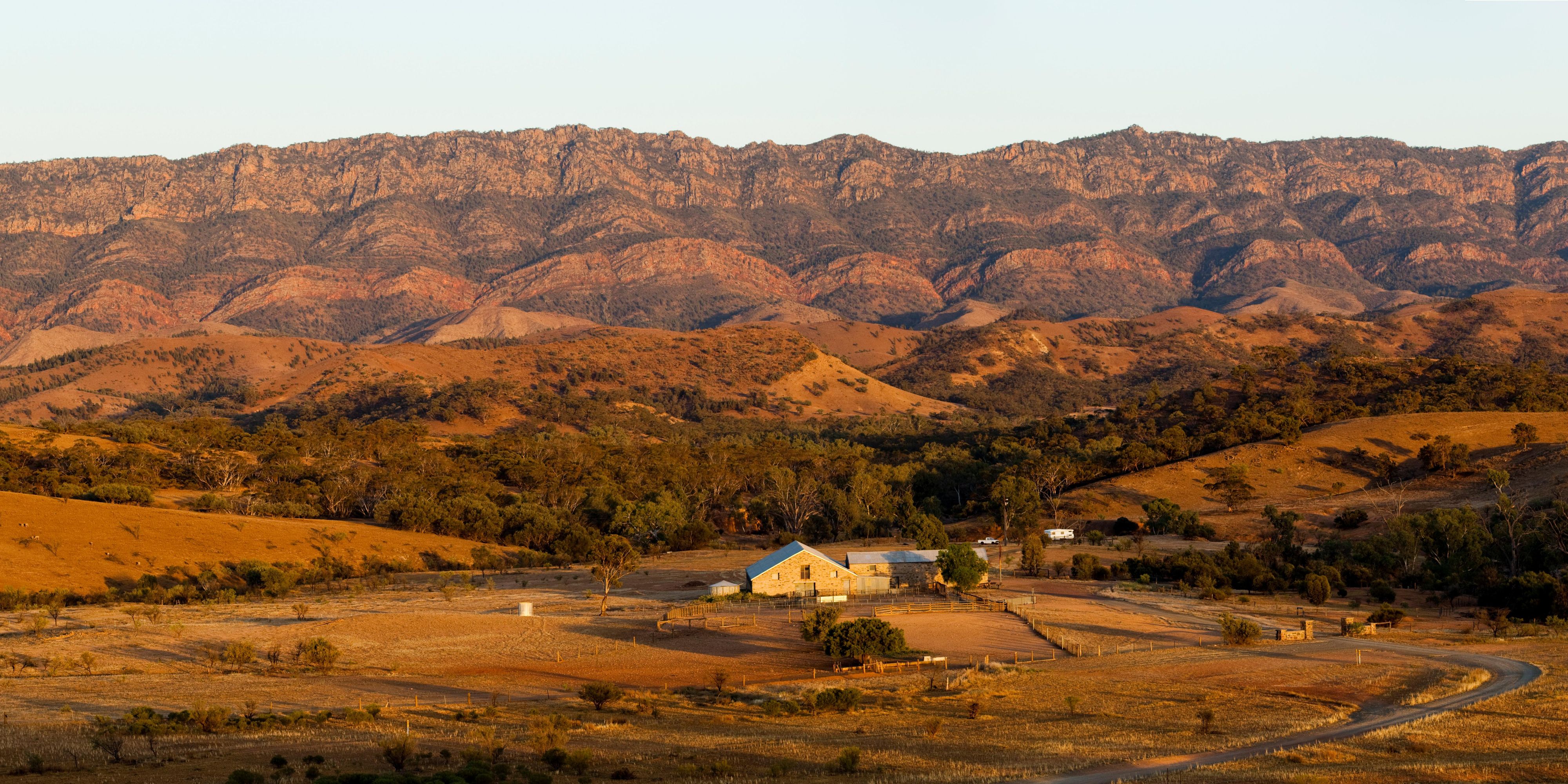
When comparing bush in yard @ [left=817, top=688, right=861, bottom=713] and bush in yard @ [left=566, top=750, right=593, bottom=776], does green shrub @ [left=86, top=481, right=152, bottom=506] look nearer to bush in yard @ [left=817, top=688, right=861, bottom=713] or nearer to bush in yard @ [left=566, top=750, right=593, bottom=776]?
bush in yard @ [left=817, top=688, right=861, bottom=713]

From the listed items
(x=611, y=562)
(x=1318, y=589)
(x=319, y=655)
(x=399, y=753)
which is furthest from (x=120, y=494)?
(x=1318, y=589)

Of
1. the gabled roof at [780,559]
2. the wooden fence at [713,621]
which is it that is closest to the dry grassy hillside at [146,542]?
the gabled roof at [780,559]

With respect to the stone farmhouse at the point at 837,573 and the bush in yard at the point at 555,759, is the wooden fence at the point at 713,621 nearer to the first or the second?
the stone farmhouse at the point at 837,573

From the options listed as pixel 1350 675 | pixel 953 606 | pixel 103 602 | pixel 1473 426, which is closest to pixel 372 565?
pixel 103 602

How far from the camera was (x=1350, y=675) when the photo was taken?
35.7 m

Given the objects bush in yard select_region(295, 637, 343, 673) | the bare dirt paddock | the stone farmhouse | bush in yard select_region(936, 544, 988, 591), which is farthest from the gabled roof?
bush in yard select_region(295, 637, 343, 673)

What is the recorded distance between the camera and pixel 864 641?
40875 mm

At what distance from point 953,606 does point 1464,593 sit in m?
22.3

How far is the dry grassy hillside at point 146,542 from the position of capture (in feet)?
199

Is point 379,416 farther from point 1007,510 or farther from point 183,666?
point 183,666

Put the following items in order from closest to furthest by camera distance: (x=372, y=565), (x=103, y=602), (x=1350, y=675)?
1. (x=1350, y=675)
2. (x=103, y=602)
3. (x=372, y=565)

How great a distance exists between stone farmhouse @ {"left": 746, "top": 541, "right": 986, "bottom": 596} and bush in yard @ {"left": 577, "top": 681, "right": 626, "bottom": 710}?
2345 cm

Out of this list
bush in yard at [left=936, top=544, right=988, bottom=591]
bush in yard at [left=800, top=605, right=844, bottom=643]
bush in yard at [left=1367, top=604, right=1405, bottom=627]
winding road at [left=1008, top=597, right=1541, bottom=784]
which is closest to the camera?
winding road at [left=1008, top=597, right=1541, bottom=784]

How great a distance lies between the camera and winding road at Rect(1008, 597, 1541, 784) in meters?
24.0
